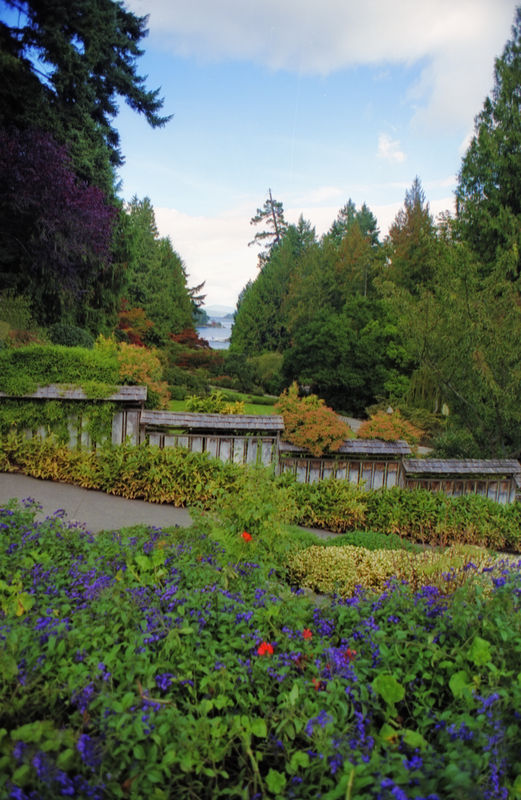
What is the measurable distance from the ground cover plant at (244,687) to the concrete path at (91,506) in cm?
242

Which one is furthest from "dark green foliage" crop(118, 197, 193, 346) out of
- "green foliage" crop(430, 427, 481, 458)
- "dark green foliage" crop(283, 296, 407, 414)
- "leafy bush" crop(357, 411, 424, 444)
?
"leafy bush" crop(357, 411, 424, 444)

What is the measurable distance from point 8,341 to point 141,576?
7651mm

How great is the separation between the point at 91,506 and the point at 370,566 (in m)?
3.53

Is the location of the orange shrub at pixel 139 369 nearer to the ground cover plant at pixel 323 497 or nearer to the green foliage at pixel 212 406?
the green foliage at pixel 212 406

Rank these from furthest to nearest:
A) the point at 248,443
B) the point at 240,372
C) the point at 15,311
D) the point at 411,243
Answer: the point at 240,372, the point at 411,243, the point at 15,311, the point at 248,443

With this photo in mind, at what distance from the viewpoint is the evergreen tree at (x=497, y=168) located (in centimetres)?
1688

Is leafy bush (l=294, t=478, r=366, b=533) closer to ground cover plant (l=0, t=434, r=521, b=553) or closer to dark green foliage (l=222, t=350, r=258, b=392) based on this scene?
ground cover plant (l=0, t=434, r=521, b=553)

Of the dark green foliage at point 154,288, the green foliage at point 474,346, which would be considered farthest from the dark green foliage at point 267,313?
the green foliage at point 474,346

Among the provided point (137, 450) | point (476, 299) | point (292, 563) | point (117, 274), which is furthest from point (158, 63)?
point (292, 563)

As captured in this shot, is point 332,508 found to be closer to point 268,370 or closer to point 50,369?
point 50,369

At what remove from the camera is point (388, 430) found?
7941 millimetres

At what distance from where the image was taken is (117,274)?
1936cm

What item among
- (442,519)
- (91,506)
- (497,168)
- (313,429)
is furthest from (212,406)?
(497,168)

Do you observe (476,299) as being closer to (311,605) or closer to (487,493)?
(487,493)
